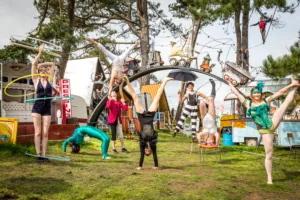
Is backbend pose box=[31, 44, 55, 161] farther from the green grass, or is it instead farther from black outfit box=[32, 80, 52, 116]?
the green grass

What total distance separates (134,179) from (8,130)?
4749 millimetres

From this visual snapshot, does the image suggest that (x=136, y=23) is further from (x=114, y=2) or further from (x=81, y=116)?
(x=81, y=116)

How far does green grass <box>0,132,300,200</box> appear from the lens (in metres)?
4.79

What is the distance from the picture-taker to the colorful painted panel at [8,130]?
862 centimetres

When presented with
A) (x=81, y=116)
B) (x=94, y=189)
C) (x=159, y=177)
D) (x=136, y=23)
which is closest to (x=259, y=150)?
(x=159, y=177)

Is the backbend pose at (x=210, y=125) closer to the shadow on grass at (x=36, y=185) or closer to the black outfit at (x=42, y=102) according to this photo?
the black outfit at (x=42, y=102)

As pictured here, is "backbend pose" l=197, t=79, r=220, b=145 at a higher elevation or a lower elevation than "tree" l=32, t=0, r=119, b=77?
lower

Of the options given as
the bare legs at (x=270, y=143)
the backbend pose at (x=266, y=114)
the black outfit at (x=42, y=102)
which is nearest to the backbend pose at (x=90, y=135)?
the black outfit at (x=42, y=102)

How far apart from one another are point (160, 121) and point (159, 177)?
55.2ft

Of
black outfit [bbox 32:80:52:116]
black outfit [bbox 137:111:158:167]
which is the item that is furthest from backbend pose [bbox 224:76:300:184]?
black outfit [bbox 32:80:52:116]

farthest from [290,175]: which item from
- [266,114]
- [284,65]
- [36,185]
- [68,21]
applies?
[68,21]

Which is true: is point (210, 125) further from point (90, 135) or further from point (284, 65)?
point (90, 135)

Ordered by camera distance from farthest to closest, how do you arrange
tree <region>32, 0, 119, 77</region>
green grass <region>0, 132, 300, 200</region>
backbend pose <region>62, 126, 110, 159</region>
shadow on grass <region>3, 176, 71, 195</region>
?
tree <region>32, 0, 119, 77</region>, backbend pose <region>62, 126, 110, 159</region>, green grass <region>0, 132, 300, 200</region>, shadow on grass <region>3, 176, 71, 195</region>

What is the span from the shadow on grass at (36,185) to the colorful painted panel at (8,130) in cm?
363
